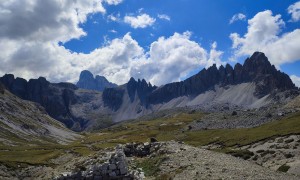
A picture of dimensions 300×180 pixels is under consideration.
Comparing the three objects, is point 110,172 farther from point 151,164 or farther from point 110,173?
point 151,164

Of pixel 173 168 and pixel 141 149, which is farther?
pixel 141 149

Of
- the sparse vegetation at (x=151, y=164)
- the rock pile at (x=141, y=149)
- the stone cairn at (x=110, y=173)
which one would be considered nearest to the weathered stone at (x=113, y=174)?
the stone cairn at (x=110, y=173)

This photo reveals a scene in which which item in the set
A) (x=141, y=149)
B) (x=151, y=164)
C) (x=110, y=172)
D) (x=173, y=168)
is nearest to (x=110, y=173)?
(x=110, y=172)

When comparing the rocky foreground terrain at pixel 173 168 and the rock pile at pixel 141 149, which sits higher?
the rock pile at pixel 141 149

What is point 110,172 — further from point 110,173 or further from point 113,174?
point 113,174

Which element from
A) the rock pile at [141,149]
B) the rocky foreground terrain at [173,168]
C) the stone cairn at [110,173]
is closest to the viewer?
the rocky foreground terrain at [173,168]

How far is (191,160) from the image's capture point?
51125 mm

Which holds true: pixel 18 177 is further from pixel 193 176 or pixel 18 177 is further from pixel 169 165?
pixel 193 176

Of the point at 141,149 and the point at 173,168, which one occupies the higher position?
the point at 141,149

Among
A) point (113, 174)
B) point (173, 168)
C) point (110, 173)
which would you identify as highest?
point (110, 173)

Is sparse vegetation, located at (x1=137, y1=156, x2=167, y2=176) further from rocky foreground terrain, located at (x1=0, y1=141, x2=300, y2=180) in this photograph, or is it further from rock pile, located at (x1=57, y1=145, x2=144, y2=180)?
rock pile, located at (x1=57, y1=145, x2=144, y2=180)

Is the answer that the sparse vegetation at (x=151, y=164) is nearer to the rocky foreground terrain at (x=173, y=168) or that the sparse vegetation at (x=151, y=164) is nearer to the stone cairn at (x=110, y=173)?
the rocky foreground terrain at (x=173, y=168)

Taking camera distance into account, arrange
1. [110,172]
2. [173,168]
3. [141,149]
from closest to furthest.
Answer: [110,172]
[173,168]
[141,149]

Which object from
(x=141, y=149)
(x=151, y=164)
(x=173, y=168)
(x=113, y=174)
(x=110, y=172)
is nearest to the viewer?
(x=113, y=174)
